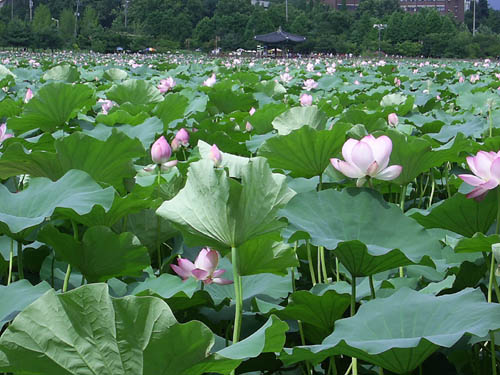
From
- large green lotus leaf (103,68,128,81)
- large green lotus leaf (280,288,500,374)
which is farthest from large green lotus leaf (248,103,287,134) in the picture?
large green lotus leaf (103,68,128,81)

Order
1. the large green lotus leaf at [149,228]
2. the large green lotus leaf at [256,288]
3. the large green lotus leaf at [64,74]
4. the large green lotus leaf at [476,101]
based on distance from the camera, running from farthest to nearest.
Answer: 1. the large green lotus leaf at [64,74]
2. the large green lotus leaf at [476,101]
3. the large green lotus leaf at [149,228]
4. the large green lotus leaf at [256,288]

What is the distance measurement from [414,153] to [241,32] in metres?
44.3

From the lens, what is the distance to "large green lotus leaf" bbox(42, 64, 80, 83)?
3.62 meters

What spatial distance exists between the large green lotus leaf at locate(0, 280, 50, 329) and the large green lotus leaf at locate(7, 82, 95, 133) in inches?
46.1

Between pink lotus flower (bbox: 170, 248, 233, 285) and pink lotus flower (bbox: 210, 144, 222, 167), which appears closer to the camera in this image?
pink lotus flower (bbox: 170, 248, 233, 285)

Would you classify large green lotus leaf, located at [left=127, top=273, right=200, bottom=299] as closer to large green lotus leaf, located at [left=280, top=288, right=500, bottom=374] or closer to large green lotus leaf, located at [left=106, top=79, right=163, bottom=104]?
large green lotus leaf, located at [left=280, top=288, right=500, bottom=374]

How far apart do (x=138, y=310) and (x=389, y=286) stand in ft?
1.66

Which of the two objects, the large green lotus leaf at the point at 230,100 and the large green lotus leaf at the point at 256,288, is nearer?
the large green lotus leaf at the point at 256,288

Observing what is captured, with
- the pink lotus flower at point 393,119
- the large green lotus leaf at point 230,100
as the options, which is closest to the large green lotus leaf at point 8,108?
the large green lotus leaf at point 230,100

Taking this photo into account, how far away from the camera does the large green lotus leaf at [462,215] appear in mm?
950

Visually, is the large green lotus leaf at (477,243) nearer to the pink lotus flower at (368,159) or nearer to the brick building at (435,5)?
the pink lotus flower at (368,159)

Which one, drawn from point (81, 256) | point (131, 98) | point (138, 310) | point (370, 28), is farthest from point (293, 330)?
point (370, 28)

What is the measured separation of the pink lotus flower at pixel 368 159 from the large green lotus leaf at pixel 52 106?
1131 mm

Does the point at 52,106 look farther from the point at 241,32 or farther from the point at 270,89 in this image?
the point at 241,32
